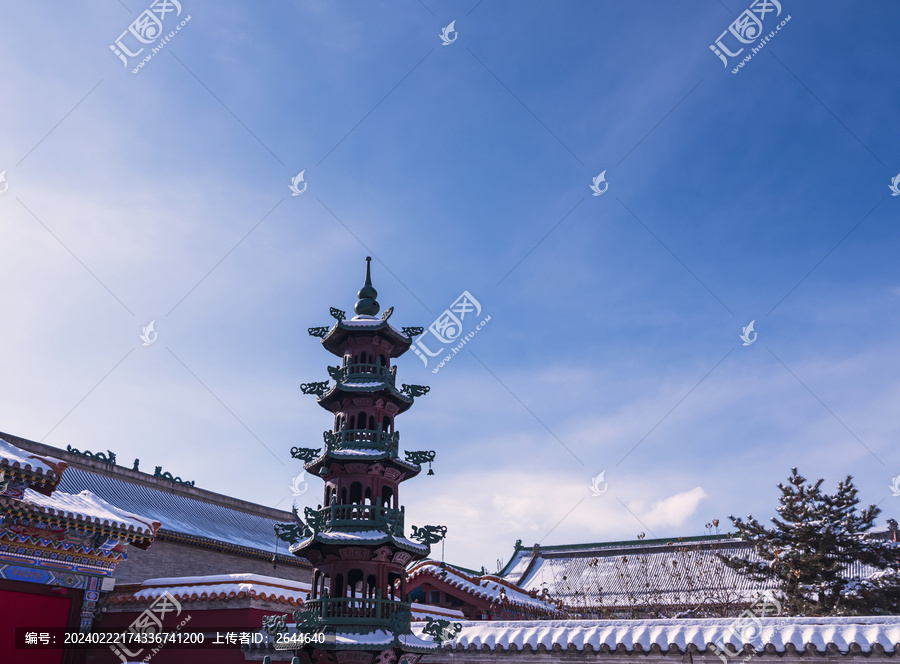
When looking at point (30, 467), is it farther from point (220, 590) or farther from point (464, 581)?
point (464, 581)

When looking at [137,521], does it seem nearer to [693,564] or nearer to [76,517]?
[76,517]

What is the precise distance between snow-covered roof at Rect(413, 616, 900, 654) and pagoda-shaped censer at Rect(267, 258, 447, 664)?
3.00m

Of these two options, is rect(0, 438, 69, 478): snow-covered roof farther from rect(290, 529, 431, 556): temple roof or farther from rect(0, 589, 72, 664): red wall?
rect(290, 529, 431, 556): temple roof

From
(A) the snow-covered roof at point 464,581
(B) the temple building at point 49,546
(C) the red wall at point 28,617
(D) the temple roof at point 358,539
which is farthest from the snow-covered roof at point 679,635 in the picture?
(C) the red wall at point 28,617

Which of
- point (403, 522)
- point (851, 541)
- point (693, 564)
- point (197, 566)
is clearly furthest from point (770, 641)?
point (693, 564)

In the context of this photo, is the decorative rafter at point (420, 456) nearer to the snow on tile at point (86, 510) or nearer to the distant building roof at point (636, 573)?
the snow on tile at point (86, 510)

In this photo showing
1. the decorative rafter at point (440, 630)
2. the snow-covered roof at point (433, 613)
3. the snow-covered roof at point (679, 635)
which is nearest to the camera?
the snow-covered roof at point (679, 635)

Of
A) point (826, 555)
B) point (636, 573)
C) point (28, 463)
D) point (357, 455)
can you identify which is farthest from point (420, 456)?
point (636, 573)

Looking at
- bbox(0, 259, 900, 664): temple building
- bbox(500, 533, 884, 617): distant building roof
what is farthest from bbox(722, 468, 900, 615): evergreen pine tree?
bbox(500, 533, 884, 617): distant building roof

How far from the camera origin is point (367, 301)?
21828 millimetres

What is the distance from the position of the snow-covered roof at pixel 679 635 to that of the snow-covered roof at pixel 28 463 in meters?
12.1

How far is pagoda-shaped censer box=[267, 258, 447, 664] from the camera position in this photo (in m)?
16.8

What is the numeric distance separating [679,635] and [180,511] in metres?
26.2

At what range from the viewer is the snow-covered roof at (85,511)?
16531mm
